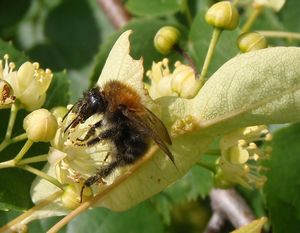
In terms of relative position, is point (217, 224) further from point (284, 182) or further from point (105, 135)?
point (105, 135)

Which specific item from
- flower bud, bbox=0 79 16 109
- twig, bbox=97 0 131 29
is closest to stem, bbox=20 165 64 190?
flower bud, bbox=0 79 16 109

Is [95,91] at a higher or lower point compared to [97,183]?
higher

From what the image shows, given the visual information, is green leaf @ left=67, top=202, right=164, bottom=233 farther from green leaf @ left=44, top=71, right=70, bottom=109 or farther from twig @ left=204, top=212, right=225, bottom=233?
twig @ left=204, top=212, right=225, bottom=233

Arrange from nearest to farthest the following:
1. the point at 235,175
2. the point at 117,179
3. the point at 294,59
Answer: the point at 294,59 < the point at 117,179 < the point at 235,175

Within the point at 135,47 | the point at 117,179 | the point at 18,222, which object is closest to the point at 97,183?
the point at 117,179

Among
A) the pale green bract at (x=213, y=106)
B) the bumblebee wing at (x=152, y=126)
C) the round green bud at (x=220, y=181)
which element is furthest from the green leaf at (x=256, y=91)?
the round green bud at (x=220, y=181)

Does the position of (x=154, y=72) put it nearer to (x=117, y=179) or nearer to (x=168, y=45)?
(x=168, y=45)
